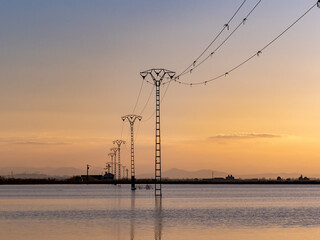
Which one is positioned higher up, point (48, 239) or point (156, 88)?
point (156, 88)

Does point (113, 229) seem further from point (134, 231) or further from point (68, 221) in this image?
point (68, 221)

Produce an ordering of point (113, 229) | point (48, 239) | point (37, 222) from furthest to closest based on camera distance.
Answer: point (37, 222) < point (113, 229) < point (48, 239)

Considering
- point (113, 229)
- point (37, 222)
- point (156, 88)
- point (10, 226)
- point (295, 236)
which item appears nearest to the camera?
point (295, 236)

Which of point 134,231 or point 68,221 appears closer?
point 134,231

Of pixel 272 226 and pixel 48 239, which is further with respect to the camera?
pixel 272 226

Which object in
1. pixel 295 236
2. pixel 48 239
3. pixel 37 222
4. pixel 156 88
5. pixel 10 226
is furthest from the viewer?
pixel 156 88

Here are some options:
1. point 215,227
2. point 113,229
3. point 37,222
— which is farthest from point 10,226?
point 215,227

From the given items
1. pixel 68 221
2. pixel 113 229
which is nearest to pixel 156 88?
pixel 68 221

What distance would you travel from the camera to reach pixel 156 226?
5184 cm

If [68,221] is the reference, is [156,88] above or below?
above

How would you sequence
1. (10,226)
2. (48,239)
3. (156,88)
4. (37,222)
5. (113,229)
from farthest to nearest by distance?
(156,88) → (37,222) → (10,226) → (113,229) → (48,239)

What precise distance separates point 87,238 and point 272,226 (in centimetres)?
1888

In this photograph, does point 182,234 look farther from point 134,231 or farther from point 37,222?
point 37,222

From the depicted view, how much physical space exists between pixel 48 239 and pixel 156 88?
61.2 metres
